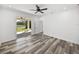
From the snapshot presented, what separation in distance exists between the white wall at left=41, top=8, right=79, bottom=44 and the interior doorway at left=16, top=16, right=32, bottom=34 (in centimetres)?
48

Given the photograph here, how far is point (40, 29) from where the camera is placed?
2.97 metres

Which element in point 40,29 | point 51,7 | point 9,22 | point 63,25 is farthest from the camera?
point 9,22

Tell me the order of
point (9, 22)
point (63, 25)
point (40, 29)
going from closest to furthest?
point (63, 25) → point (40, 29) → point (9, 22)

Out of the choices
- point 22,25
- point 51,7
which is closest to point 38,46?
point 22,25

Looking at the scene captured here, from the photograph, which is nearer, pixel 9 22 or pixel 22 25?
pixel 22 25

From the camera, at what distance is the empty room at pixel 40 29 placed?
8.66 ft

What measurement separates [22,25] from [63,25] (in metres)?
1.24

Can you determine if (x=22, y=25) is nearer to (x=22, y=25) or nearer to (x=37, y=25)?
(x=22, y=25)

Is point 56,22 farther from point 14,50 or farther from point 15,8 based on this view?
point 14,50

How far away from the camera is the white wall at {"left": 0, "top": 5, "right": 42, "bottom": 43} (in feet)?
9.12

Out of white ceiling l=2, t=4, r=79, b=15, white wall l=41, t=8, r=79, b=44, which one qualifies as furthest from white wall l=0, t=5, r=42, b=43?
white wall l=41, t=8, r=79, b=44

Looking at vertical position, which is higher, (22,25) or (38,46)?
(22,25)
